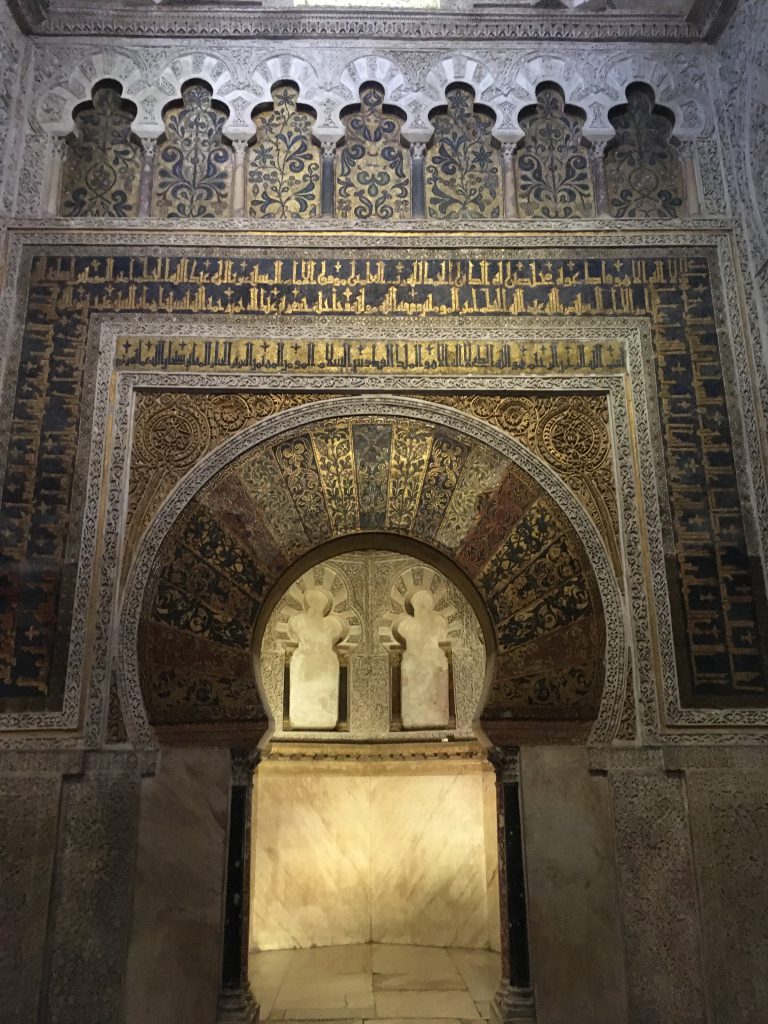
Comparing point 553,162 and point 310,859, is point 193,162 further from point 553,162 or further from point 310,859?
point 310,859

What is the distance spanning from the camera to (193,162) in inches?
199

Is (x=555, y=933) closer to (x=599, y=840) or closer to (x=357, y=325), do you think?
(x=599, y=840)

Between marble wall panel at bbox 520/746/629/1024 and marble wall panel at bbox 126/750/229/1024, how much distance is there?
57.5 inches

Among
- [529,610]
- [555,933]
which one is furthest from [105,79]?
[555,933]

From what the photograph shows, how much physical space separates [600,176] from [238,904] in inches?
173

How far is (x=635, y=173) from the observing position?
5.13m

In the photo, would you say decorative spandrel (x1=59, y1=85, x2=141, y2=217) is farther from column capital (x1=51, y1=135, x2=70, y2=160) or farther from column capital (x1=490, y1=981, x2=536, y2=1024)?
column capital (x1=490, y1=981, x2=536, y2=1024)

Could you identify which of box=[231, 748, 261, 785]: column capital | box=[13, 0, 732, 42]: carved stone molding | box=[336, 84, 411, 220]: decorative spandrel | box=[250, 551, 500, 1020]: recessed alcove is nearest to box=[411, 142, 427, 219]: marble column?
box=[336, 84, 411, 220]: decorative spandrel

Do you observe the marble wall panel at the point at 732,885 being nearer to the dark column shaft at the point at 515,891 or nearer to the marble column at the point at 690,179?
the dark column shaft at the point at 515,891

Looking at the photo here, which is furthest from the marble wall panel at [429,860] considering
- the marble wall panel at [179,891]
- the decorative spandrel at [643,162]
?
the decorative spandrel at [643,162]

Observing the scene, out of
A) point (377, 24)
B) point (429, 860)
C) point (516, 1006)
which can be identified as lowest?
point (516, 1006)

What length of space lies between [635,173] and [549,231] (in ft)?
2.41

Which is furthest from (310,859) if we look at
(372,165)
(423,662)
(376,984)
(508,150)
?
(508,150)

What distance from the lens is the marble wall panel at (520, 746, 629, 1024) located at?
12.6 ft
